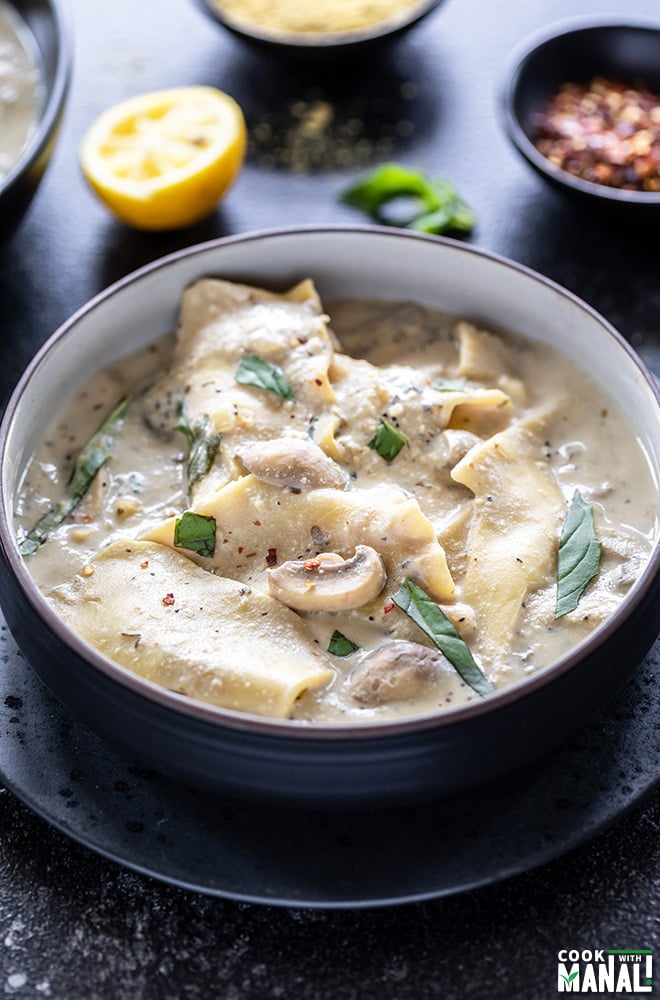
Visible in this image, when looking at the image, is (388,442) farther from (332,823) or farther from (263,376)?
(332,823)

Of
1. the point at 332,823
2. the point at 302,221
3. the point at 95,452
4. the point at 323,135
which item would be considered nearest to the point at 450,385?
the point at 95,452

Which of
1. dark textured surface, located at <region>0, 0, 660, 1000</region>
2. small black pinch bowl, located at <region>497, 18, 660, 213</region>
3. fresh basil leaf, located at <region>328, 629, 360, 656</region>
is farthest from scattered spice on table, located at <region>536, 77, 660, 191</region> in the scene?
fresh basil leaf, located at <region>328, 629, 360, 656</region>

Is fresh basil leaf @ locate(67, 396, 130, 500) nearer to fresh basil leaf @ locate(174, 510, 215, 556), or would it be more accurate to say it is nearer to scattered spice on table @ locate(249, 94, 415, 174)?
fresh basil leaf @ locate(174, 510, 215, 556)

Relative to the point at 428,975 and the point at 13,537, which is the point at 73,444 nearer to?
the point at 13,537

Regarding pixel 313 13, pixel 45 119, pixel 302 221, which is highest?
pixel 45 119

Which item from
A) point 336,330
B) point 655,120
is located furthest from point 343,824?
point 655,120
